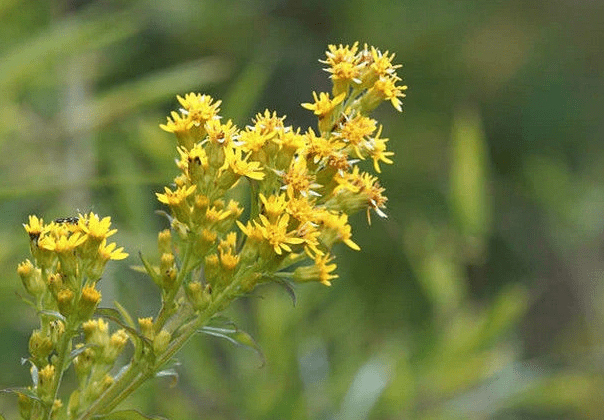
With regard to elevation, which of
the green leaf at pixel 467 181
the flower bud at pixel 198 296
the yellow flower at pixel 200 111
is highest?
the green leaf at pixel 467 181

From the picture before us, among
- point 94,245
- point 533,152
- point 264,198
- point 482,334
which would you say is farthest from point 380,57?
point 533,152

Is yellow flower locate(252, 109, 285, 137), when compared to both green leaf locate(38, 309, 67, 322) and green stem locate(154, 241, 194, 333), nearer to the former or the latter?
green stem locate(154, 241, 194, 333)

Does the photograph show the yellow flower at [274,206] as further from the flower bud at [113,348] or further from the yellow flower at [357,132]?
the flower bud at [113,348]

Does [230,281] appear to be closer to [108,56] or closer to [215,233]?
[215,233]

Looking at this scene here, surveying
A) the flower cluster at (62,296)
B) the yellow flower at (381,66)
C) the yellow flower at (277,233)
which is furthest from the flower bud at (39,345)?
the yellow flower at (381,66)

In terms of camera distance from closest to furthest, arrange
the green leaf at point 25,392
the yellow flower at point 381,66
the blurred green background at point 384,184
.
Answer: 1. the green leaf at point 25,392
2. the yellow flower at point 381,66
3. the blurred green background at point 384,184

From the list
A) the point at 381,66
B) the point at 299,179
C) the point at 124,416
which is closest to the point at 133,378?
the point at 124,416

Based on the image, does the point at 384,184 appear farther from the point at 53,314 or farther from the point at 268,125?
the point at 53,314
